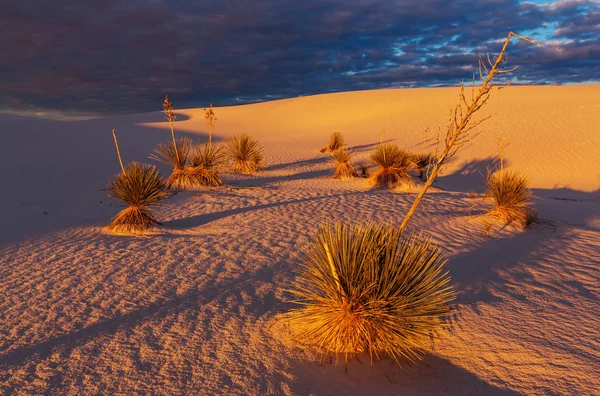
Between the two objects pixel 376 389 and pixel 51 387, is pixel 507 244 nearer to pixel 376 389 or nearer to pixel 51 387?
pixel 376 389

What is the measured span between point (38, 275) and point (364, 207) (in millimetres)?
6315

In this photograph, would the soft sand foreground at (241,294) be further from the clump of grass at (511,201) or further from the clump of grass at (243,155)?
the clump of grass at (243,155)

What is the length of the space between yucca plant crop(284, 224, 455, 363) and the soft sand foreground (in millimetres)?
204

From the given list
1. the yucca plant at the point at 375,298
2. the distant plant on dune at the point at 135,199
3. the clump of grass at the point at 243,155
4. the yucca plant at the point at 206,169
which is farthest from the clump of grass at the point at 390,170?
the yucca plant at the point at 375,298

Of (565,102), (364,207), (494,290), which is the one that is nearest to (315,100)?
Answer: (565,102)

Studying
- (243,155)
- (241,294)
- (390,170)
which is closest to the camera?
(241,294)

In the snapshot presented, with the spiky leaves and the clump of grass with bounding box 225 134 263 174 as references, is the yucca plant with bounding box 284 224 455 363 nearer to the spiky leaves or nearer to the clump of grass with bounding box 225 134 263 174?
the spiky leaves

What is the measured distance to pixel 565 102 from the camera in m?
30.8

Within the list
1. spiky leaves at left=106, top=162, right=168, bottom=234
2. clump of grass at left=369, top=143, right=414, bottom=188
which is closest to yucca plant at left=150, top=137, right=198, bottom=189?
spiky leaves at left=106, top=162, right=168, bottom=234

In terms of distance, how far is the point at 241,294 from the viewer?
4898mm

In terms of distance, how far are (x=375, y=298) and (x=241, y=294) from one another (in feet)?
6.31

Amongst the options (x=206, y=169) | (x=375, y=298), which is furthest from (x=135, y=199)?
(x=375, y=298)

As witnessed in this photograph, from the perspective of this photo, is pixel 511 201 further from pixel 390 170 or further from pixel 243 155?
pixel 243 155

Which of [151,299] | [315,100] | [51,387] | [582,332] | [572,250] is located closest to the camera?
[51,387]
